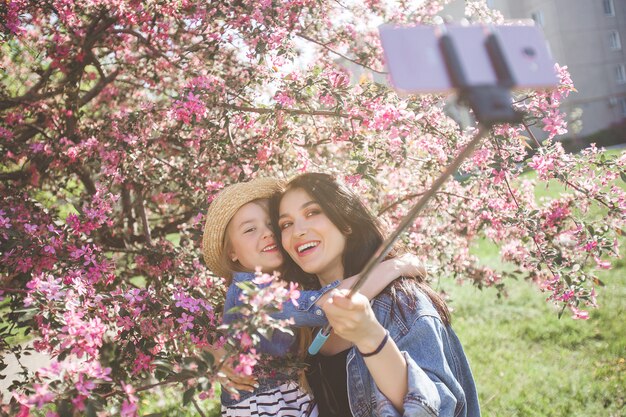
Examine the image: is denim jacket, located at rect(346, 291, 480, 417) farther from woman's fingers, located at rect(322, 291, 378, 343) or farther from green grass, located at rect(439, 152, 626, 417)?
green grass, located at rect(439, 152, 626, 417)

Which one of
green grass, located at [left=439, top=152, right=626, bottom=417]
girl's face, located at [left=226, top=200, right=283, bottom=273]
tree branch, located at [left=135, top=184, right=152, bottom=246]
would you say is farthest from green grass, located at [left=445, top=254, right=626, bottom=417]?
tree branch, located at [left=135, top=184, right=152, bottom=246]

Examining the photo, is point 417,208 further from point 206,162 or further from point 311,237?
point 206,162

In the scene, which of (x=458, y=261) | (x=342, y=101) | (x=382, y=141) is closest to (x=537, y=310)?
(x=458, y=261)

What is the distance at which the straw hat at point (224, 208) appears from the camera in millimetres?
2564

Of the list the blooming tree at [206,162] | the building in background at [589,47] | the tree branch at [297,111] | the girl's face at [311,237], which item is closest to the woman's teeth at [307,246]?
the girl's face at [311,237]

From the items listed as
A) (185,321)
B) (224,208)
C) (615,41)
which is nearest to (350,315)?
(185,321)

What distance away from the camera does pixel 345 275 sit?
2324 millimetres

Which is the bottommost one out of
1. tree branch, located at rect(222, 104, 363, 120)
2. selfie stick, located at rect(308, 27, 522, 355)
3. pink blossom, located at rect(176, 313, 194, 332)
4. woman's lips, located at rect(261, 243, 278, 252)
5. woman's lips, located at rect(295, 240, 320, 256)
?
pink blossom, located at rect(176, 313, 194, 332)

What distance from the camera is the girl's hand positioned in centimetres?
153

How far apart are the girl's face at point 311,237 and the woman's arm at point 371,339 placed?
2.16 ft

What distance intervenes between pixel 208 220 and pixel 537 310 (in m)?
4.68

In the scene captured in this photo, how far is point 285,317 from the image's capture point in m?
2.04

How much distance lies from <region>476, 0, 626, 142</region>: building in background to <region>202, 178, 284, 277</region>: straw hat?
2392 centimetres

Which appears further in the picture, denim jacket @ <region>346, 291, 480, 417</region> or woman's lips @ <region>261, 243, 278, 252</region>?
woman's lips @ <region>261, 243, 278, 252</region>
